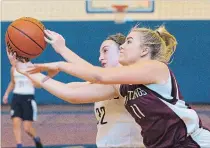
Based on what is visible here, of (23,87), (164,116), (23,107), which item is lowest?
(23,107)

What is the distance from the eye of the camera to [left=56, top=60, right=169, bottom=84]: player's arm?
8.52 feet

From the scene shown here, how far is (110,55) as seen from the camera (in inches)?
128

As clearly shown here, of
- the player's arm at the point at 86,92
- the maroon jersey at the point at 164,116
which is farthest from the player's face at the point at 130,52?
the player's arm at the point at 86,92

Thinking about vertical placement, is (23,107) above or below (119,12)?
below

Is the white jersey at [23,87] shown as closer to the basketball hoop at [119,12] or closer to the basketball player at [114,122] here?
the basketball player at [114,122]

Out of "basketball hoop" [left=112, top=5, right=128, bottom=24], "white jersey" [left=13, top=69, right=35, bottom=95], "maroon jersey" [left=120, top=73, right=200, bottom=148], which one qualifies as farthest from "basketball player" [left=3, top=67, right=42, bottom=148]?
"basketball hoop" [left=112, top=5, right=128, bottom=24]

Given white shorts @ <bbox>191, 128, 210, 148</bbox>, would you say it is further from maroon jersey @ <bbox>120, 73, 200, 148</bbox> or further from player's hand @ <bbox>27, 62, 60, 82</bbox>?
player's hand @ <bbox>27, 62, 60, 82</bbox>

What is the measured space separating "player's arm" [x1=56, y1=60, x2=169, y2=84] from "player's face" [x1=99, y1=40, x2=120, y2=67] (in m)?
0.56

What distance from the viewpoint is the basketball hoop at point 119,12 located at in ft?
34.1

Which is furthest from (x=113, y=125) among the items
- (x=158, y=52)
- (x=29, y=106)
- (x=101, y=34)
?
(x=101, y=34)

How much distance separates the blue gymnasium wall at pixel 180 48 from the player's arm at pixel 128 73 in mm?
7787

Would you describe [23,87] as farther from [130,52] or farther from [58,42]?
[130,52]

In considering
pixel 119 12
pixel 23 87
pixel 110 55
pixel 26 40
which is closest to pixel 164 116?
pixel 110 55

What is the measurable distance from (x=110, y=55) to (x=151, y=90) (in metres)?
0.63
